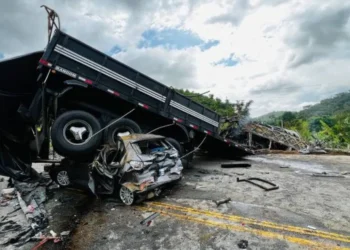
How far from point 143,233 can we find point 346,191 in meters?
4.84

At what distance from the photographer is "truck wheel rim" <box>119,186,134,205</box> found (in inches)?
212

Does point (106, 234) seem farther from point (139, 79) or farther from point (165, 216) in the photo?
point (139, 79)

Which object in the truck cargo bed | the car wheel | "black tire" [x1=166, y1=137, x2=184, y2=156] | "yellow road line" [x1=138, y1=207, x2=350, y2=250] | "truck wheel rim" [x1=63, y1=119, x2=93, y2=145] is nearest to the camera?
"yellow road line" [x1=138, y1=207, x2=350, y2=250]

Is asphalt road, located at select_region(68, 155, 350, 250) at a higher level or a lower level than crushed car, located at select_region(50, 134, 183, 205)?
lower

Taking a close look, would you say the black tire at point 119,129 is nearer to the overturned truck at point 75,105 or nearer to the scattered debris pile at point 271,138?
the overturned truck at point 75,105

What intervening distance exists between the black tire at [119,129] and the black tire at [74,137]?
0.35 metres

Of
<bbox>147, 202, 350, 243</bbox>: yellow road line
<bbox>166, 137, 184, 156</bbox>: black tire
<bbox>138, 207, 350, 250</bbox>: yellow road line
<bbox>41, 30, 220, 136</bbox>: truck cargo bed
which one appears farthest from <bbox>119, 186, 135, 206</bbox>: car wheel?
<bbox>166, 137, 184, 156</bbox>: black tire

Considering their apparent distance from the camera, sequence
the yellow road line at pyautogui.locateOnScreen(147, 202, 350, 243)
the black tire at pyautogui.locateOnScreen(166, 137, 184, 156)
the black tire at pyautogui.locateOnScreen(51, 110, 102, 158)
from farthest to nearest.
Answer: the black tire at pyautogui.locateOnScreen(166, 137, 184, 156), the black tire at pyautogui.locateOnScreen(51, 110, 102, 158), the yellow road line at pyautogui.locateOnScreen(147, 202, 350, 243)

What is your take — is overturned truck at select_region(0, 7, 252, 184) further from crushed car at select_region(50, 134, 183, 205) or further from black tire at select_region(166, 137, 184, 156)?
crushed car at select_region(50, 134, 183, 205)

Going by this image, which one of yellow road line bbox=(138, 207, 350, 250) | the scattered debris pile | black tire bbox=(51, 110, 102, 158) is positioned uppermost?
the scattered debris pile

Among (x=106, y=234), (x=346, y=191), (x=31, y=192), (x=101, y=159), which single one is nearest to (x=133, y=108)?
(x=101, y=159)

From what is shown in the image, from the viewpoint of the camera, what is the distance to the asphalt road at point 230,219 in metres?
3.83

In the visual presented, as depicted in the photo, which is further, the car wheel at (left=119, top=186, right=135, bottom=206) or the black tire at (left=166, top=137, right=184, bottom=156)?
the black tire at (left=166, top=137, right=184, bottom=156)

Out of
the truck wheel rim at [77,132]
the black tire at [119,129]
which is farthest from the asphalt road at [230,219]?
the black tire at [119,129]
